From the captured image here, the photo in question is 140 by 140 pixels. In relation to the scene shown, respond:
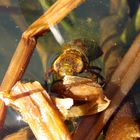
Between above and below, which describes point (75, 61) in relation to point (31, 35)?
below

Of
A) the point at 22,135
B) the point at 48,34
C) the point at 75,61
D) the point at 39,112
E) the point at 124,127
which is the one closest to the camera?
the point at 39,112

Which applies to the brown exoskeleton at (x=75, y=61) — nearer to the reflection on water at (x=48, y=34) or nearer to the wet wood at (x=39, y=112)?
the reflection on water at (x=48, y=34)

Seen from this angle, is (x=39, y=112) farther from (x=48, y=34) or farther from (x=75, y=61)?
(x=48, y=34)

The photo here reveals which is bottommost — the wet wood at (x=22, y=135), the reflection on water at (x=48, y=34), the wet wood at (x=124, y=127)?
the wet wood at (x=124, y=127)

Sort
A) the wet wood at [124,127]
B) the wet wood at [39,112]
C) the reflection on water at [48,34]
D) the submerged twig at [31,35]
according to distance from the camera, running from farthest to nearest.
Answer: the reflection on water at [48,34]
the submerged twig at [31,35]
the wet wood at [124,127]
the wet wood at [39,112]

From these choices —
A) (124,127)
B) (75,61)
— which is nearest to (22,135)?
(75,61)

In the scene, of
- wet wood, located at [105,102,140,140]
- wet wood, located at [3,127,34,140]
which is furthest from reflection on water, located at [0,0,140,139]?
wet wood, located at [105,102,140,140]

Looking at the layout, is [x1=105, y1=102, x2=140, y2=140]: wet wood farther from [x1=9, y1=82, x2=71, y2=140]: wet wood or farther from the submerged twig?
the submerged twig

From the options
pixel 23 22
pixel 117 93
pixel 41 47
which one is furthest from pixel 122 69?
pixel 23 22

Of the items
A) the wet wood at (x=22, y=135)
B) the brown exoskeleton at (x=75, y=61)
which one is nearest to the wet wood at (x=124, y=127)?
the brown exoskeleton at (x=75, y=61)
